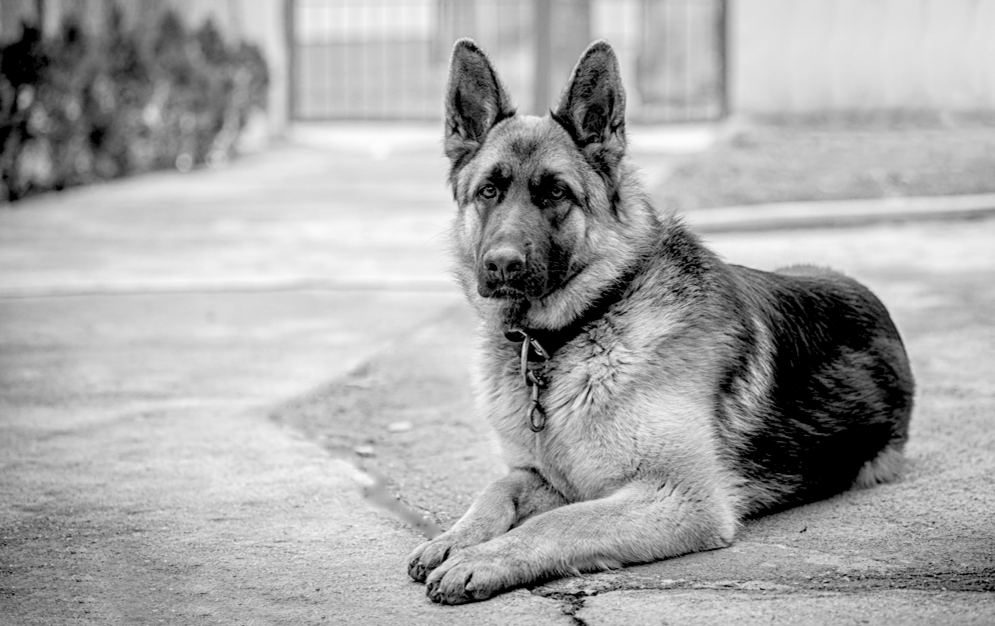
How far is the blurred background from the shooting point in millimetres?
13352

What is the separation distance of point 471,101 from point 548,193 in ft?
1.95

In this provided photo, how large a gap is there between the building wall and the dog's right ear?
13.1 m

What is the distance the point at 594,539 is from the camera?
3816 millimetres

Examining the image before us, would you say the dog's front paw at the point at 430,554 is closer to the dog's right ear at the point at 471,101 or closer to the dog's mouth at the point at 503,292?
the dog's mouth at the point at 503,292

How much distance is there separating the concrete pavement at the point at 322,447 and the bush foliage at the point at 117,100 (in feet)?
9.64

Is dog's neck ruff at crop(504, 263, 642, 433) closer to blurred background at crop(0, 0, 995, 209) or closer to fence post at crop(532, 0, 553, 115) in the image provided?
blurred background at crop(0, 0, 995, 209)

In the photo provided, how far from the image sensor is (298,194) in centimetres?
1516

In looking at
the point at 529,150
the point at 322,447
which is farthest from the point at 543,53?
the point at 529,150

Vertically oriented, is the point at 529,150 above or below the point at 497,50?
below

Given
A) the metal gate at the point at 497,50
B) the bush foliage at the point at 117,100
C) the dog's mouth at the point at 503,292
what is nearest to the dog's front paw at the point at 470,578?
the dog's mouth at the point at 503,292

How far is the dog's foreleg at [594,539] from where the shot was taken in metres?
3.68

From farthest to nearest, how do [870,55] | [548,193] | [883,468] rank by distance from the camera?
[870,55] → [883,468] → [548,193]

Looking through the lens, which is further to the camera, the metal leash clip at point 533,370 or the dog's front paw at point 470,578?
the metal leash clip at point 533,370

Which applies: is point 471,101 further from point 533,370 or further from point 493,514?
point 493,514
